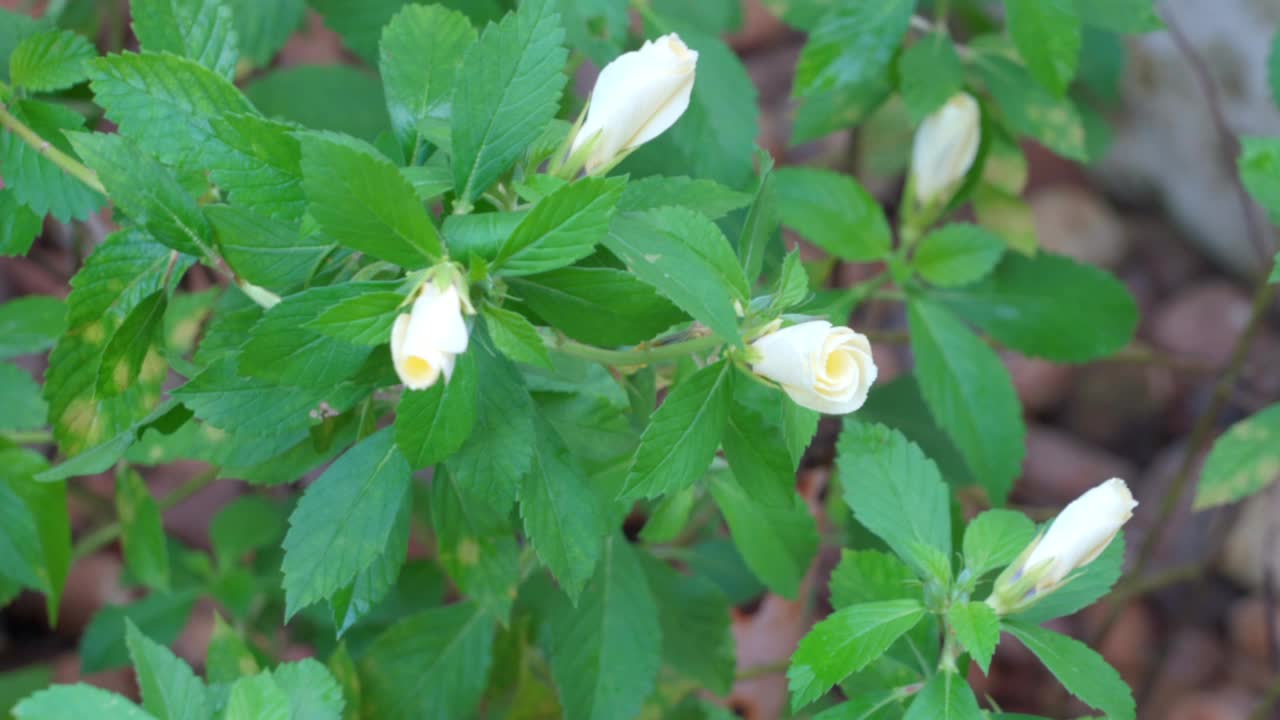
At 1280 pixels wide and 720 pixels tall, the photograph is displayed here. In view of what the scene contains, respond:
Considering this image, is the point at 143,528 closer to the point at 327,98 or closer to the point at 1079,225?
the point at 327,98

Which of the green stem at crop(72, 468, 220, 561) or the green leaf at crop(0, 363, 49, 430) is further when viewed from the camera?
the green stem at crop(72, 468, 220, 561)

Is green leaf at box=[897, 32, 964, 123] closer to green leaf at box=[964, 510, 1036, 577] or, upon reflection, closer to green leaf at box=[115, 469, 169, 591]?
green leaf at box=[964, 510, 1036, 577]

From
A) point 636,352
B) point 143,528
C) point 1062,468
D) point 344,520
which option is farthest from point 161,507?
point 1062,468

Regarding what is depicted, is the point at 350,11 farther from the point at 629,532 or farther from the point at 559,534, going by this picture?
the point at 629,532

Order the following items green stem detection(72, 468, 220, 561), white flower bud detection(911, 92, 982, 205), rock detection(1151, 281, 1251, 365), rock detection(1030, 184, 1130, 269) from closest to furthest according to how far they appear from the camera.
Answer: white flower bud detection(911, 92, 982, 205)
green stem detection(72, 468, 220, 561)
rock detection(1151, 281, 1251, 365)
rock detection(1030, 184, 1130, 269)

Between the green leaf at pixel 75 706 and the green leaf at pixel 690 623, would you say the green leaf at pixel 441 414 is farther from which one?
the green leaf at pixel 690 623

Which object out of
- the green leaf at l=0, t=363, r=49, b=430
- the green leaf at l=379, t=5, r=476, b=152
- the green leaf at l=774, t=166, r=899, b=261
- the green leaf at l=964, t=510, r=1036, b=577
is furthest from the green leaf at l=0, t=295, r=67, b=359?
the green leaf at l=964, t=510, r=1036, b=577

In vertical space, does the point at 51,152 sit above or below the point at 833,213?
above
